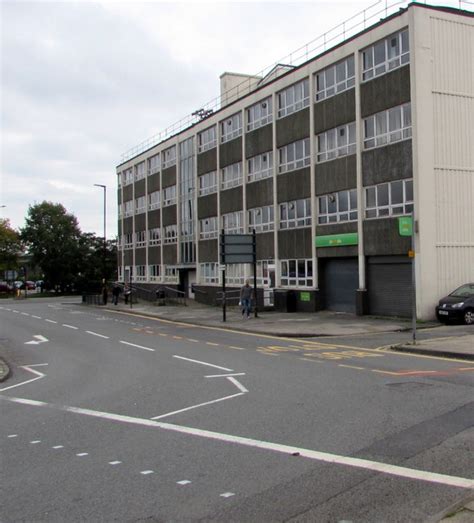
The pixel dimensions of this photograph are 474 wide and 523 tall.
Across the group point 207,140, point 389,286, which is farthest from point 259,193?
point 389,286

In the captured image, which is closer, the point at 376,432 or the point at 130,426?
the point at 376,432

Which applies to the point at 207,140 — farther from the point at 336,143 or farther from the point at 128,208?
the point at 128,208

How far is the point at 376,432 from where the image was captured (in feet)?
22.4

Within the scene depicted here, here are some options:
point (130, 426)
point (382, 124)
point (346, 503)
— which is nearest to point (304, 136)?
point (382, 124)

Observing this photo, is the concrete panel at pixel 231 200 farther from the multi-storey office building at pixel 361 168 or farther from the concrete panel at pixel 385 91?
the concrete panel at pixel 385 91

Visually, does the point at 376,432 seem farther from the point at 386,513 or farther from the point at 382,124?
the point at 382,124

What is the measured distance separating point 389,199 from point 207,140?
20.4 m

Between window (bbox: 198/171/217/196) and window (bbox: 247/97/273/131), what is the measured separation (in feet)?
18.7

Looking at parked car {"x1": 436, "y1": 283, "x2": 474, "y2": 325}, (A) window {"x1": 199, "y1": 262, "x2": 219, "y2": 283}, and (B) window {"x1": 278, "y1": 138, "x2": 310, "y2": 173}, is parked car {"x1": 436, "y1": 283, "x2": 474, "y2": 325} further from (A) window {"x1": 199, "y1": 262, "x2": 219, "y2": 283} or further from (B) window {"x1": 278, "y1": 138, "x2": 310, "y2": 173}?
(A) window {"x1": 199, "y1": 262, "x2": 219, "y2": 283}

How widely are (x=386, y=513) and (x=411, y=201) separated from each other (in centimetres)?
2053

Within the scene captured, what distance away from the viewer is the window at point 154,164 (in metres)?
51.3

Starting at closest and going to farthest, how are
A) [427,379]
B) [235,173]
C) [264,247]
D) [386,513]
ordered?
1. [386,513]
2. [427,379]
3. [264,247]
4. [235,173]

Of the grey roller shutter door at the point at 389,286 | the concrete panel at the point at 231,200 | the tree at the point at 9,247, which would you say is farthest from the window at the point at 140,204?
the tree at the point at 9,247

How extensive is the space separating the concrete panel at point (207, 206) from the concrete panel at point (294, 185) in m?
8.83
